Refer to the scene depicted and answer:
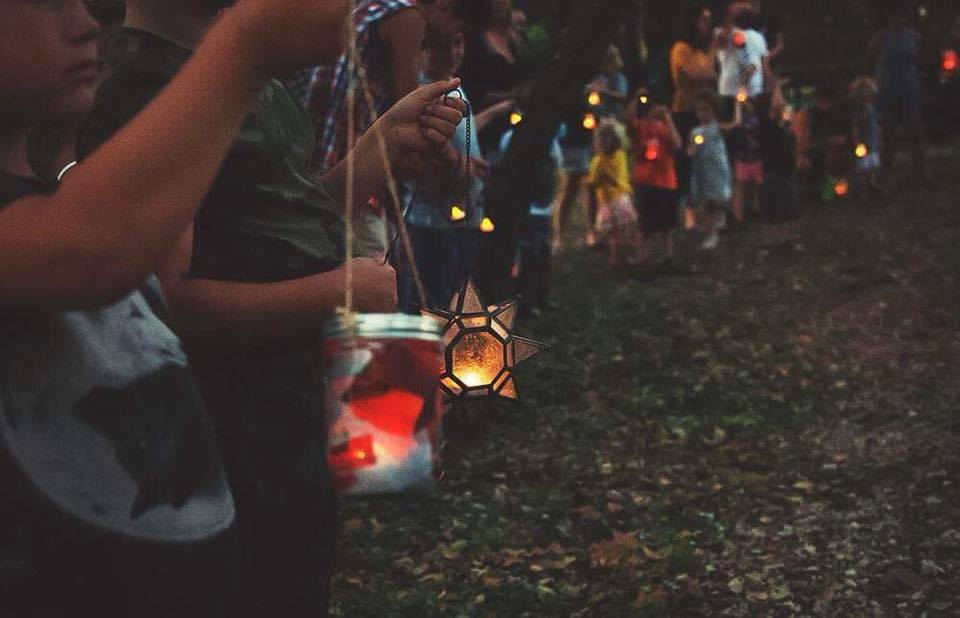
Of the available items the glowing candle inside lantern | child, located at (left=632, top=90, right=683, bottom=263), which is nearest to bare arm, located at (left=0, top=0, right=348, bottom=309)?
the glowing candle inside lantern

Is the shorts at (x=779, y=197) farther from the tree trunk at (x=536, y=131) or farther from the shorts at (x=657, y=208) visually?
the tree trunk at (x=536, y=131)

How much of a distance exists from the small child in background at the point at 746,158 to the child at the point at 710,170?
37.3 inches

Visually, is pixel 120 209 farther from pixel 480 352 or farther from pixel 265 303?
pixel 480 352

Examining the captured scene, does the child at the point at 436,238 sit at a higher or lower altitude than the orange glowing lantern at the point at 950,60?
lower

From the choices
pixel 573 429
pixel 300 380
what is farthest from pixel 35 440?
pixel 573 429

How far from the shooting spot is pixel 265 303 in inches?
74.2

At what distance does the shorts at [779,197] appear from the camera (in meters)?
14.4

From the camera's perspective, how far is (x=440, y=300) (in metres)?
6.38

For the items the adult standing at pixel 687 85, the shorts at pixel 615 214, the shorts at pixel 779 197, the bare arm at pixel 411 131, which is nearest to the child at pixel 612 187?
the shorts at pixel 615 214

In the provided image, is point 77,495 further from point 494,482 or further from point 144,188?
point 494,482

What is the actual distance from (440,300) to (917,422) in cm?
269

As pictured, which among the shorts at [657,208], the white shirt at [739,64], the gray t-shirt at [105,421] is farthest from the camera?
the white shirt at [739,64]

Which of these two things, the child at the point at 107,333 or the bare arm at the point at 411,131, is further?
the bare arm at the point at 411,131

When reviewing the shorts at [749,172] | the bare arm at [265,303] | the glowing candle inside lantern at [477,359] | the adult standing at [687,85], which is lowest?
the glowing candle inside lantern at [477,359]
